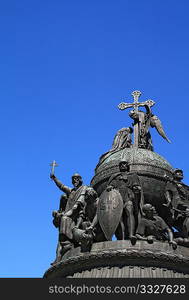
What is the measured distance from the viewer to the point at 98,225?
505 inches

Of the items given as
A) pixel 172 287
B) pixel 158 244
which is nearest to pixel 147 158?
pixel 158 244

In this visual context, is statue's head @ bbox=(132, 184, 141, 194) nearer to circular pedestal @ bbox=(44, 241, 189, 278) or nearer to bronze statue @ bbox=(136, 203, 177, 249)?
bronze statue @ bbox=(136, 203, 177, 249)

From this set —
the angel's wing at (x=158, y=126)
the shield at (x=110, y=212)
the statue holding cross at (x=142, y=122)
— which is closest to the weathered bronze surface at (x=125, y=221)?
the shield at (x=110, y=212)

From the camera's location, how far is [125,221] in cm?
1266

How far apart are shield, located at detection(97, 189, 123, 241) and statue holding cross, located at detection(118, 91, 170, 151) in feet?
13.3

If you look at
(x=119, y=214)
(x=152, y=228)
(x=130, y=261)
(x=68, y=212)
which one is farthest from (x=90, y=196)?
(x=130, y=261)

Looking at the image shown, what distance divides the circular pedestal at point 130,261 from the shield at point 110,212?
0.54m

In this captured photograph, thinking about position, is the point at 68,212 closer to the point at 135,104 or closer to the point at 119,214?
the point at 119,214

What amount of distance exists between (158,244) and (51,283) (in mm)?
3016

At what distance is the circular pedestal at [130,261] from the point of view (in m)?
11.3

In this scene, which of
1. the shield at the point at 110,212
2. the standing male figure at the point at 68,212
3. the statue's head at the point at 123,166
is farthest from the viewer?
the statue's head at the point at 123,166

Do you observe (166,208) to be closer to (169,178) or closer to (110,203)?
(169,178)

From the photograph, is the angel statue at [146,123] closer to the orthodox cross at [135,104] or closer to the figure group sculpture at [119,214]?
the orthodox cross at [135,104]

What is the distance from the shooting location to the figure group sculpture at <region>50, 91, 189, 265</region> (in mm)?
12352
